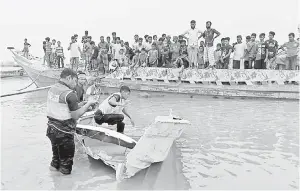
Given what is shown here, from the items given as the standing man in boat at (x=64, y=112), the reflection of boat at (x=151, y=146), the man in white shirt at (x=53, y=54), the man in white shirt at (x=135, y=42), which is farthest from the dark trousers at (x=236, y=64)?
the standing man in boat at (x=64, y=112)

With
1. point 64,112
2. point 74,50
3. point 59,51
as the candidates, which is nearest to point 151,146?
point 64,112

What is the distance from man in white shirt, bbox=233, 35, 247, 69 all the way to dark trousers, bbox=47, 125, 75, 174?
1026cm

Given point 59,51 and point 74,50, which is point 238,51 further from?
point 59,51

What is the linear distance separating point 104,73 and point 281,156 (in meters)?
12.2

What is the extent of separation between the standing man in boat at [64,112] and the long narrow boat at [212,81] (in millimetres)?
10693

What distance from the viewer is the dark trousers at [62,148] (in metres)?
5.99

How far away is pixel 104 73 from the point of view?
18391 millimetres

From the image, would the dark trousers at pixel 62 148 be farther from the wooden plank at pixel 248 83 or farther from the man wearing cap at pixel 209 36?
the wooden plank at pixel 248 83

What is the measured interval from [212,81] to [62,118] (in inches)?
434

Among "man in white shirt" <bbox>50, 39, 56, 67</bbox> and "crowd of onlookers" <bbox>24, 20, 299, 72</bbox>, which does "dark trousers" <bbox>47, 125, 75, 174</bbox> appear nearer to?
"crowd of onlookers" <bbox>24, 20, 299, 72</bbox>

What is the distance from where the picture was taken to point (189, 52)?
1573 cm

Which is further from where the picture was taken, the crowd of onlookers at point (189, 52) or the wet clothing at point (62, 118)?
the crowd of onlookers at point (189, 52)

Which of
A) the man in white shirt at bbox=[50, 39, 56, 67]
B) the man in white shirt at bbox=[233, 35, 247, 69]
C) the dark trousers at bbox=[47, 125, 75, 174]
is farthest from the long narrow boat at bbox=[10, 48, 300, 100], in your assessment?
the dark trousers at bbox=[47, 125, 75, 174]

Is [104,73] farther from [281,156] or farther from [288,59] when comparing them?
[281,156]
